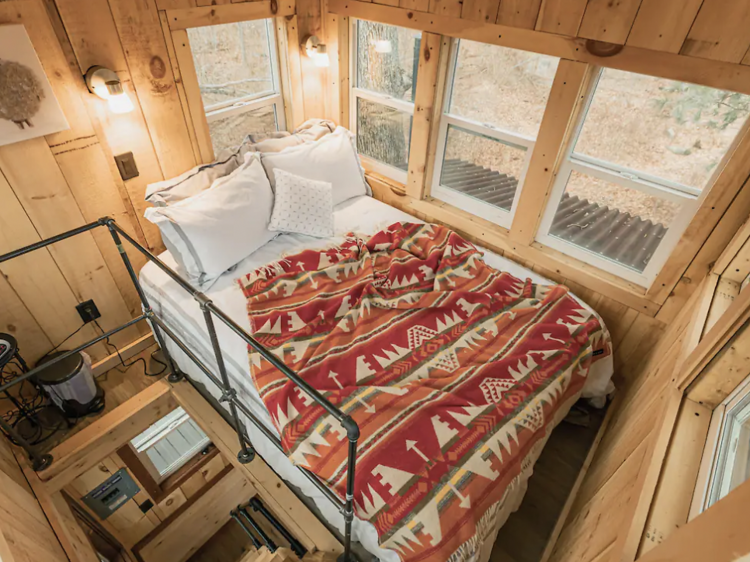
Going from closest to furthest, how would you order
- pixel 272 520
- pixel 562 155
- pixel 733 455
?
1. pixel 733 455
2. pixel 562 155
3. pixel 272 520

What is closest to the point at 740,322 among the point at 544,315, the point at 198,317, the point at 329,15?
the point at 544,315

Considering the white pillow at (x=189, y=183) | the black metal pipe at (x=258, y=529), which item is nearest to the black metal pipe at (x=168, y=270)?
the white pillow at (x=189, y=183)

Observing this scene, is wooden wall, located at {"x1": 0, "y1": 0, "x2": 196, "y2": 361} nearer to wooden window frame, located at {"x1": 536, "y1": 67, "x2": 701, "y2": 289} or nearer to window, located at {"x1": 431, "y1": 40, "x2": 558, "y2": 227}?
window, located at {"x1": 431, "y1": 40, "x2": 558, "y2": 227}

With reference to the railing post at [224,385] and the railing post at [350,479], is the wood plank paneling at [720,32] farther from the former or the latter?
the railing post at [224,385]

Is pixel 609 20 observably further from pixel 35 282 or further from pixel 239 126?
pixel 35 282

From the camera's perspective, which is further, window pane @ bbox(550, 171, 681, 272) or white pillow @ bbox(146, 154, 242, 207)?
white pillow @ bbox(146, 154, 242, 207)

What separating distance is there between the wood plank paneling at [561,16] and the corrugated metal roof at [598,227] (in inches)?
30.3

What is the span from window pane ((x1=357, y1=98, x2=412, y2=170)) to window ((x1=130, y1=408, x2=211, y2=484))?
7.68ft

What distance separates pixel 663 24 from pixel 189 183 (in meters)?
2.25

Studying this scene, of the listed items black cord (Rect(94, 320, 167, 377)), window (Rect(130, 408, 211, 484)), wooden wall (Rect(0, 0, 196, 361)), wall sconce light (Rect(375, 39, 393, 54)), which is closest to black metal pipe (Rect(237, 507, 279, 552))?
window (Rect(130, 408, 211, 484))

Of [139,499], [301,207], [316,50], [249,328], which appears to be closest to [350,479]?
[249,328]

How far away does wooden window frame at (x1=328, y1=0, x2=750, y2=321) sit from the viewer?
1.62 metres

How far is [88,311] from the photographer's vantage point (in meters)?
2.24

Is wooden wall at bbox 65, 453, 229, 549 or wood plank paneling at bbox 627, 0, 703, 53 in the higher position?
wood plank paneling at bbox 627, 0, 703, 53
